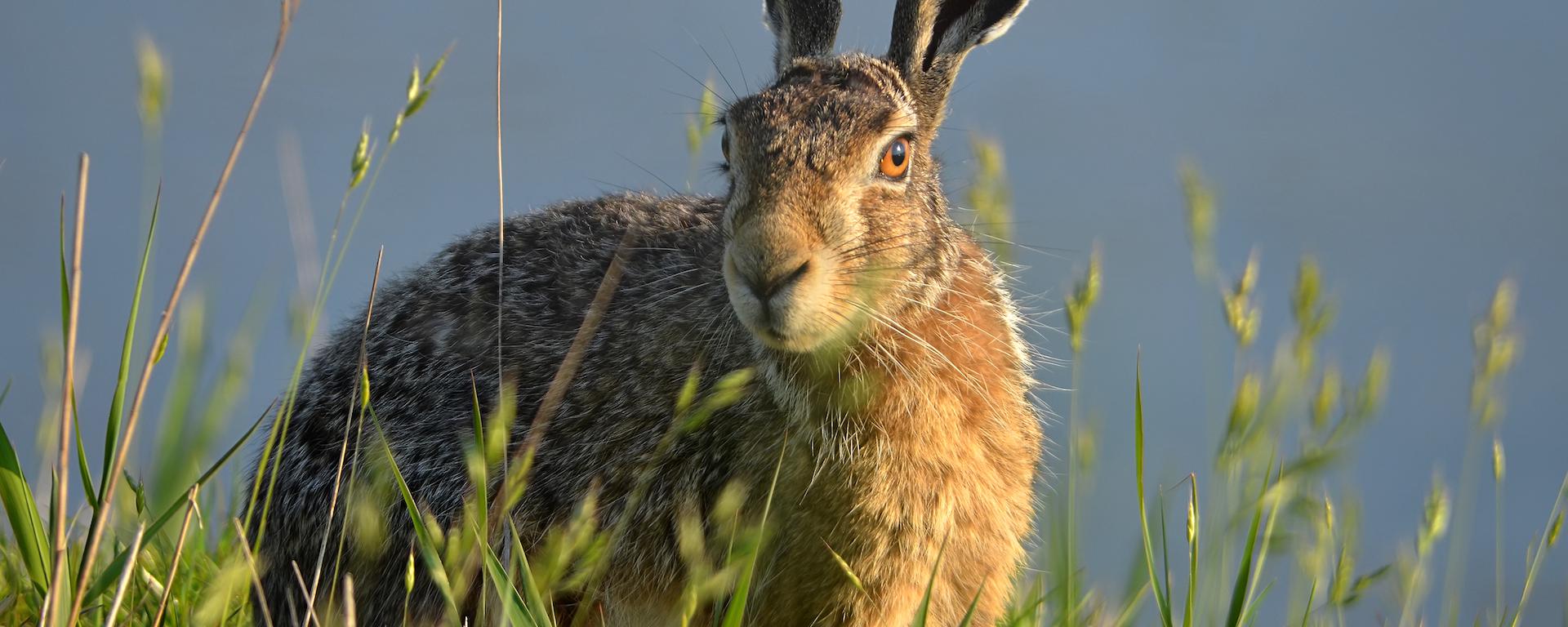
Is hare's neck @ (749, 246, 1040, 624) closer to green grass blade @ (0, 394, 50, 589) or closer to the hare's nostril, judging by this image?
the hare's nostril

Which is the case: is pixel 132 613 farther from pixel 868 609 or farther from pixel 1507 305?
pixel 1507 305

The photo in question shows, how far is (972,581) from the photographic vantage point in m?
5.42

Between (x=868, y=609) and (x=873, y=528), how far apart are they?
33cm

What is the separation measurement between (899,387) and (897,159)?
927mm

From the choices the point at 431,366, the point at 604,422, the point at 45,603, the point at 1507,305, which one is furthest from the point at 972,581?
the point at 45,603

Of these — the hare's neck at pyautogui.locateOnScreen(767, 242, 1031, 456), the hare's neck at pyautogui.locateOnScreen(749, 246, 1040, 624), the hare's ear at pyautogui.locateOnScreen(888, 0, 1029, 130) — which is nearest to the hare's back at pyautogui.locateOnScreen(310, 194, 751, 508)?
the hare's neck at pyautogui.locateOnScreen(767, 242, 1031, 456)

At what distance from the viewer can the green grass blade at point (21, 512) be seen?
325 cm

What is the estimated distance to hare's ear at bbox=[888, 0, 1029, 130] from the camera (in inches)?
217

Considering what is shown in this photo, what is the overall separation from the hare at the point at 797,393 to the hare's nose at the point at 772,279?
0.06 meters

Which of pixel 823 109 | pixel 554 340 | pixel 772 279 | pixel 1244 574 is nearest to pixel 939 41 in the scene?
pixel 823 109

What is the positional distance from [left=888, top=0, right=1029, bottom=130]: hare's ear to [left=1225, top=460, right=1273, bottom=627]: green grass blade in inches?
107

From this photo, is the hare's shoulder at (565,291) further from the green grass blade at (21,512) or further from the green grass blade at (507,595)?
the green grass blade at (21,512)

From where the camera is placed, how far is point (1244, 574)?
329 centimetres

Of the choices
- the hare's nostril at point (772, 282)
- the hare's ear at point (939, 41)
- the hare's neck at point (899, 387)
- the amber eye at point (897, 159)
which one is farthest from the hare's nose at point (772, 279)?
the hare's ear at point (939, 41)
